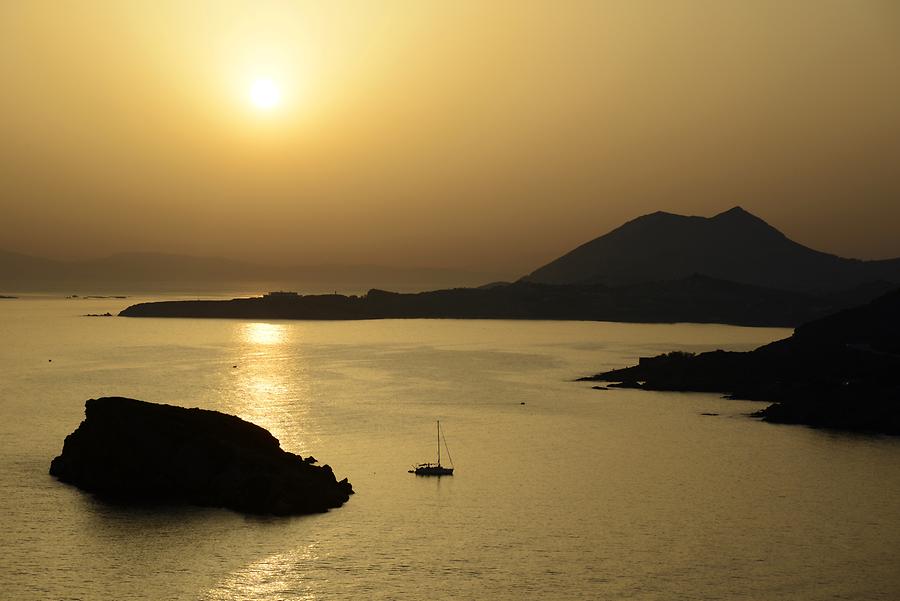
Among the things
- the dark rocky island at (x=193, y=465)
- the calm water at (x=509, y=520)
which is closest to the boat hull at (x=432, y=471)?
the calm water at (x=509, y=520)

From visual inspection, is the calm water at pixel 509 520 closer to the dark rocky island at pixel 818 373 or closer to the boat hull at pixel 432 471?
the boat hull at pixel 432 471

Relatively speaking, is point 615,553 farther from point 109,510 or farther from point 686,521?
point 109,510

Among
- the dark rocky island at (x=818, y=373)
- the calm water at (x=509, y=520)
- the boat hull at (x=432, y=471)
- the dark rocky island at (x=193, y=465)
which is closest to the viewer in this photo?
the calm water at (x=509, y=520)

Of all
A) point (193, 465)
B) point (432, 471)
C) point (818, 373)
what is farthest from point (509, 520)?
point (818, 373)

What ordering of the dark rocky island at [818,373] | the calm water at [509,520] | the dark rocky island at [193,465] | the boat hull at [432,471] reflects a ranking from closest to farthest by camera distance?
the calm water at [509,520]
the dark rocky island at [193,465]
the boat hull at [432,471]
the dark rocky island at [818,373]

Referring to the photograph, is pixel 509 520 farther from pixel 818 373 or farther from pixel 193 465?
pixel 818 373

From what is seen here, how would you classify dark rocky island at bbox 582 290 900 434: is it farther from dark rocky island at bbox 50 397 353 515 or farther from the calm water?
dark rocky island at bbox 50 397 353 515

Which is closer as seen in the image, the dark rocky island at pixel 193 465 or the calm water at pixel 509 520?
the calm water at pixel 509 520
